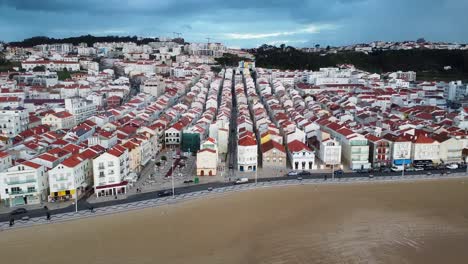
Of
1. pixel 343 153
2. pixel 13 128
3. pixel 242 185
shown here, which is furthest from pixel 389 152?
pixel 13 128

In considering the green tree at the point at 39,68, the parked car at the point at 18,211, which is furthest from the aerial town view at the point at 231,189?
the green tree at the point at 39,68

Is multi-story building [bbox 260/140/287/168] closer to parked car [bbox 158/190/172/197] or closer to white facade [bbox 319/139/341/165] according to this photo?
white facade [bbox 319/139/341/165]

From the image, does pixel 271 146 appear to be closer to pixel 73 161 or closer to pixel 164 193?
pixel 164 193

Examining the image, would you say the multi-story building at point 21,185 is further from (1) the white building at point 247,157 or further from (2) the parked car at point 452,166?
(2) the parked car at point 452,166

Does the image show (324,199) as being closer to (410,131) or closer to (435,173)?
(435,173)

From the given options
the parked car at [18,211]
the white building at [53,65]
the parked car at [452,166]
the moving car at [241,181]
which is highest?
the white building at [53,65]

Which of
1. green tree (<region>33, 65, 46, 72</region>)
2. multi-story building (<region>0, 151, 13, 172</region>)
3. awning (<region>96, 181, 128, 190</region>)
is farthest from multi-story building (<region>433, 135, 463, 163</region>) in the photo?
green tree (<region>33, 65, 46, 72</region>)

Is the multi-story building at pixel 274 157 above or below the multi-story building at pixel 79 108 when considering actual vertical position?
below
